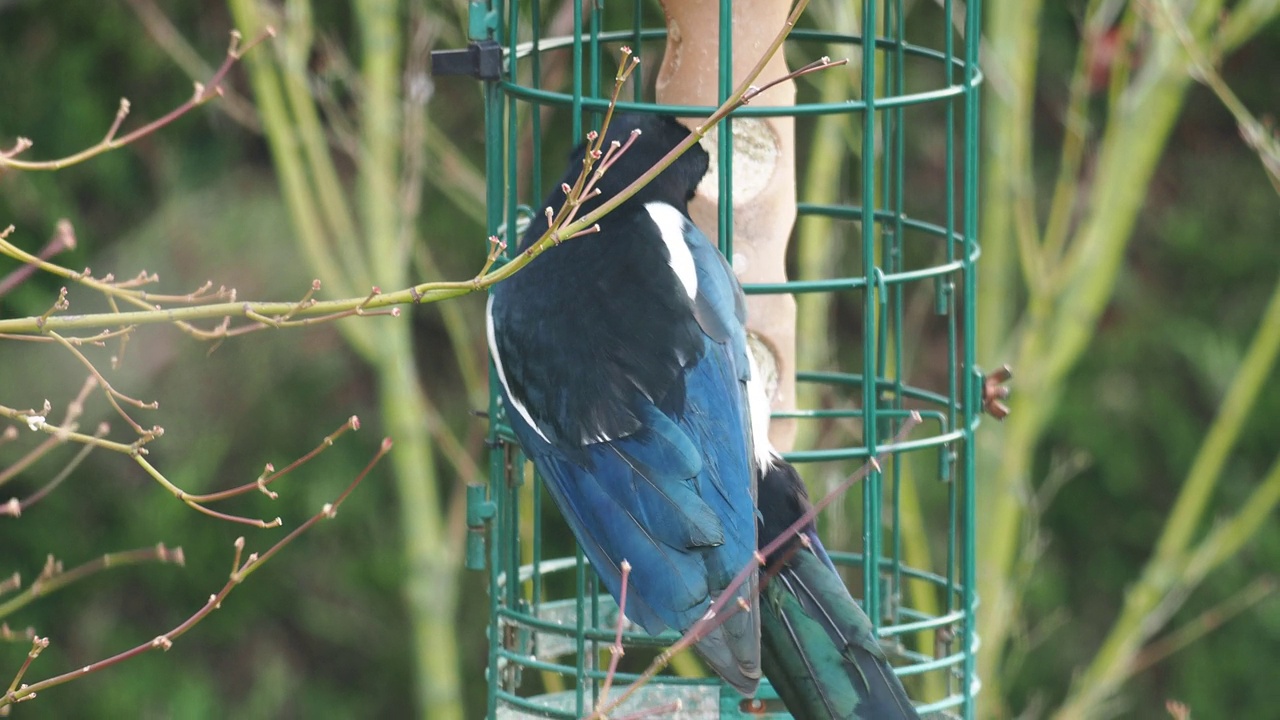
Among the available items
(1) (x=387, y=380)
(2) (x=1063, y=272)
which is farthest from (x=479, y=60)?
(2) (x=1063, y=272)

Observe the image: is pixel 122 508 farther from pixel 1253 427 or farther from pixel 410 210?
pixel 1253 427

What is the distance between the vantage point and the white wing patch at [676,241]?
212 cm

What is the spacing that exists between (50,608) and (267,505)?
2.25ft

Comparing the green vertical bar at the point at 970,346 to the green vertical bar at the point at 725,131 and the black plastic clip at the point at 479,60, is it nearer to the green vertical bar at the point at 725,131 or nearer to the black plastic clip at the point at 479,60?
the green vertical bar at the point at 725,131

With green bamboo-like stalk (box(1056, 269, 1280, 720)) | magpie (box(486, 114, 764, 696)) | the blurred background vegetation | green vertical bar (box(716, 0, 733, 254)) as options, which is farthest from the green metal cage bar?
the blurred background vegetation

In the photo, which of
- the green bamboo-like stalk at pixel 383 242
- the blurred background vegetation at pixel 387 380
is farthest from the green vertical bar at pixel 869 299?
the green bamboo-like stalk at pixel 383 242

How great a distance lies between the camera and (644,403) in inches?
82.0

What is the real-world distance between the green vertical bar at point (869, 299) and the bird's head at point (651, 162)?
264 mm

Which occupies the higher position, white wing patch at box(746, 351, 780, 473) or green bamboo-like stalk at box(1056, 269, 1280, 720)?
white wing patch at box(746, 351, 780, 473)

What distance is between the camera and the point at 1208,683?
4520 millimetres

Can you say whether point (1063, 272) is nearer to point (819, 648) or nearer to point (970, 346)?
point (970, 346)

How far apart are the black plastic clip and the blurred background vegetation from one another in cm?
113

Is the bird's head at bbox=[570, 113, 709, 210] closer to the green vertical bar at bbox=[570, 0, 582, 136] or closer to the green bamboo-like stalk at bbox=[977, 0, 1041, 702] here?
the green vertical bar at bbox=[570, 0, 582, 136]

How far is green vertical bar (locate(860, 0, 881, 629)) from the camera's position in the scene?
2174 millimetres
